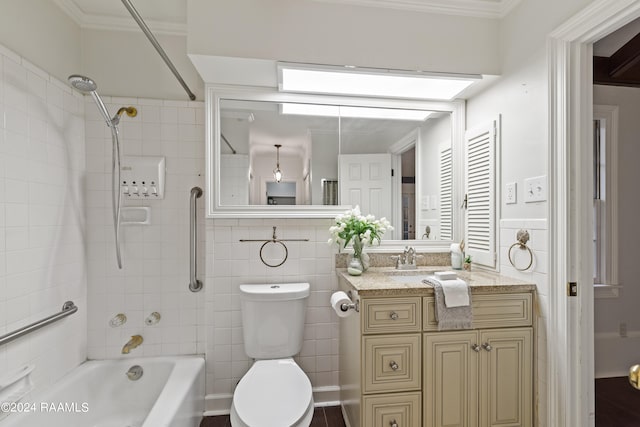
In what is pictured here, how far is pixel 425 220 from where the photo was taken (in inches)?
83.7

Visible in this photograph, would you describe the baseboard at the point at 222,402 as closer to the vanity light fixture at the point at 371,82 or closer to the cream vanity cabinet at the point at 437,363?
the cream vanity cabinet at the point at 437,363

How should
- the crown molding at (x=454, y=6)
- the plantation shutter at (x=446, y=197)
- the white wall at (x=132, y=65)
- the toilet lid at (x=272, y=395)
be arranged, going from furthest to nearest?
the plantation shutter at (x=446, y=197) → the white wall at (x=132, y=65) → the crown molding at (x=454, y=6) → the toilet lid at (x=272, y=395)

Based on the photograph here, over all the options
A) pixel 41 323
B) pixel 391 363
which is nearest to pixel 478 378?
pixel 391 363

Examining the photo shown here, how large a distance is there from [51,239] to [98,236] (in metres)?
0.28

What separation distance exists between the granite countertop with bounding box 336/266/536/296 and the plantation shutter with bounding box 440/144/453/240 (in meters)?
0.34

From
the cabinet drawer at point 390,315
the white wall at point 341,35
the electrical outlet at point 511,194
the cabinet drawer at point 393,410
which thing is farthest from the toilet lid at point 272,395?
the white wall at point 341,35

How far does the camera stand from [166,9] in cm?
181

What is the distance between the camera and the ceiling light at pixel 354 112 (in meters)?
2.02

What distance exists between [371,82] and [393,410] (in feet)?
6.01

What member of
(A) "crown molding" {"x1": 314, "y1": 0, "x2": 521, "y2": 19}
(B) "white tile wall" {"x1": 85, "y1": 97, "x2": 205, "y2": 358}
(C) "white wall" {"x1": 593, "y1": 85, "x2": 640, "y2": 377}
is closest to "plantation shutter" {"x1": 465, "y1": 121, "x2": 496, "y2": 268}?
(A) "crown molding" {"x1": 314, "y1": 0, "x2": 521, "y2": 19}

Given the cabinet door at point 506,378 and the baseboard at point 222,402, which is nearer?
the cabinet door at point 506,378

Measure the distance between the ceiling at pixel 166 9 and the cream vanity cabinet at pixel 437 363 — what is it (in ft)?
5.26

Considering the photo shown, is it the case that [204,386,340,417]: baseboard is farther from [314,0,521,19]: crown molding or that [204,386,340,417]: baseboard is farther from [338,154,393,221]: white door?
[314,0,521,19]: crown molding

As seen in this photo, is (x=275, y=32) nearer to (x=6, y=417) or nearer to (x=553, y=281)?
(x=553, y=281)
